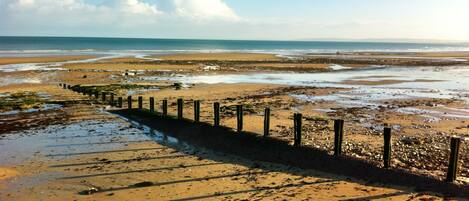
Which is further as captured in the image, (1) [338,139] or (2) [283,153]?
(2) [283,153]

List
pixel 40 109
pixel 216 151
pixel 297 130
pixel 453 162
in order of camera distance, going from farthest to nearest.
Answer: pixel 40 109
pixel 216 151
pixel 297 130
pixel 453 162

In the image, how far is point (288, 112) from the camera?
75.5 ft

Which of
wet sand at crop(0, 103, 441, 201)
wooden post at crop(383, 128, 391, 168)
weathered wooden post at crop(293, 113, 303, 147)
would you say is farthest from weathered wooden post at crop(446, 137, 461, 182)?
weathered wooden post at crop(293, 113, 303, 147)

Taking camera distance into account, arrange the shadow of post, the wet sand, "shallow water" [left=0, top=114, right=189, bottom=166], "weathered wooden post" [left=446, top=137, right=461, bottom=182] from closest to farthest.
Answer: the wet sand → "weathered wooden post" [left=446, top=137, right=461, bottom=182] → the shadow of post → "shallow water" [left=0, top=114, right=189, bottom=166]

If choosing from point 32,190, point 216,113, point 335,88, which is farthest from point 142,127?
point 335,88

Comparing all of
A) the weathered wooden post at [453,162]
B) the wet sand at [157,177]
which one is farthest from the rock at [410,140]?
the wet sand at [157,177]

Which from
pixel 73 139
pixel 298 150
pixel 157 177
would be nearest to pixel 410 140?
pixel 298 150

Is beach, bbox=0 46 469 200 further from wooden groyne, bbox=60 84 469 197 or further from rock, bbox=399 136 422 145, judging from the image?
wooden groyne, bbox=60 84 469 197

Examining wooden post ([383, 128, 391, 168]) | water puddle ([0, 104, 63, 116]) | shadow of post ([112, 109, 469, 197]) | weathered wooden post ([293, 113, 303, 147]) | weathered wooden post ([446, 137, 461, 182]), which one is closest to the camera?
weathered wooden post ([446, 137, 461, 182])

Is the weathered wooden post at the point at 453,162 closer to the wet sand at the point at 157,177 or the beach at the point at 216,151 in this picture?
the beach at the point at 216,151

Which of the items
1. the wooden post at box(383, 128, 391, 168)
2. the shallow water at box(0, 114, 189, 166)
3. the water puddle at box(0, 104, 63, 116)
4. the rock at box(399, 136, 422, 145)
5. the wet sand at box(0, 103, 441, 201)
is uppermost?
the wooden post at box(383, 128, 391, 168)

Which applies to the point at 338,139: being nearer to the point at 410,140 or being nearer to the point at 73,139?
the point at 410,140

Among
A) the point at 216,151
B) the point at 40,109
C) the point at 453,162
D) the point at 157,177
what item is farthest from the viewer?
the point at 40,109

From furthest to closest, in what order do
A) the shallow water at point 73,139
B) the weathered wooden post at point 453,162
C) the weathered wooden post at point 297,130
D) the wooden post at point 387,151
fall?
the shallow water at point 73,139
the weathered wooden post at point 297,130
the wooden post at point 387,151
the weathered wooden post at point 453,162
